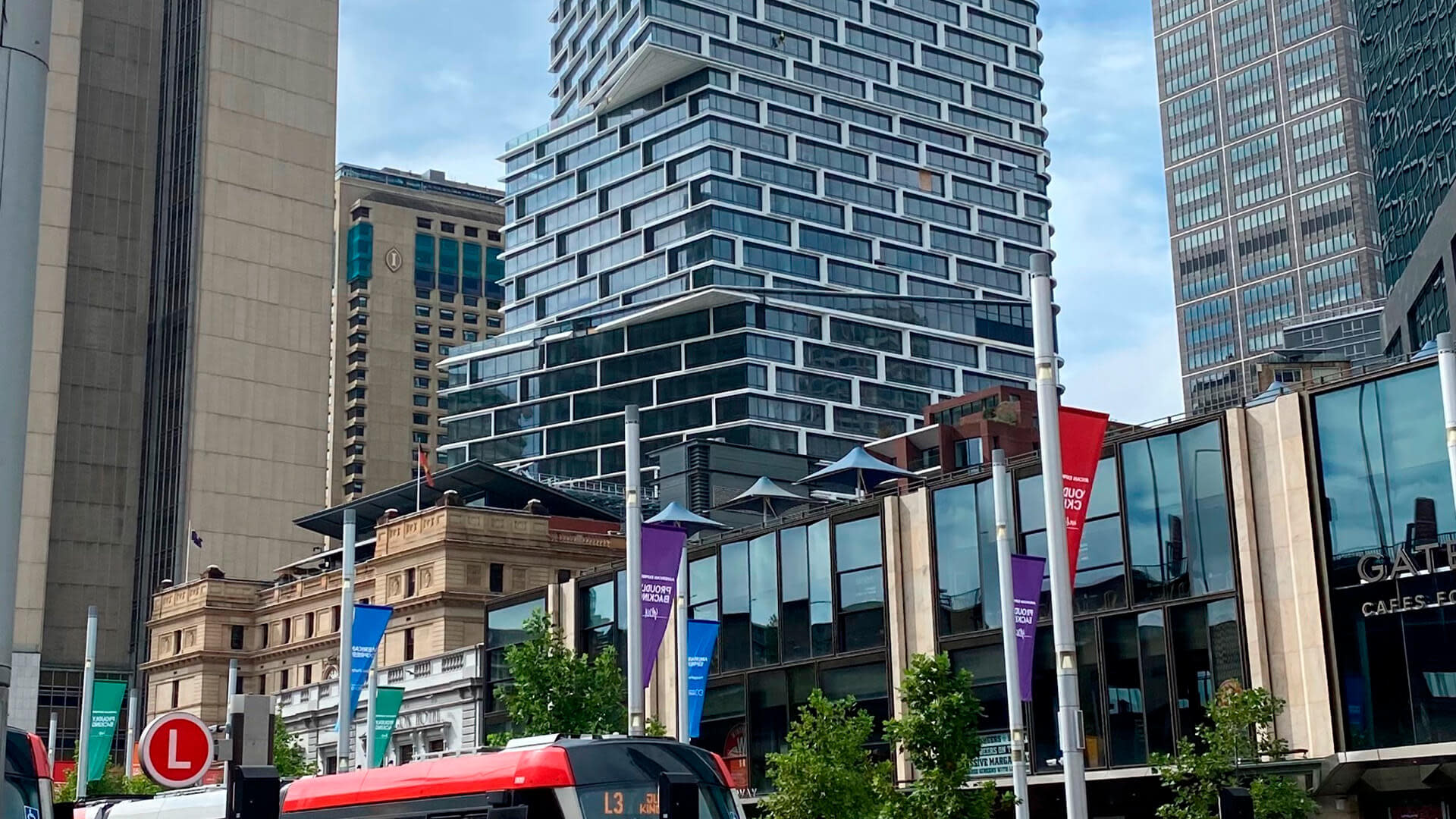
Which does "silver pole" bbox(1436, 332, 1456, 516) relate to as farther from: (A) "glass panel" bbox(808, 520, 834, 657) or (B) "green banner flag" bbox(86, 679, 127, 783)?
(B) "green banner flag" bbox(86, 679, 127, 783)

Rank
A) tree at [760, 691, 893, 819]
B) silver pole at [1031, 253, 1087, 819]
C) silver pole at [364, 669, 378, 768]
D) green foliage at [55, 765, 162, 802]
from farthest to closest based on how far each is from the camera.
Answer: green foliage at [55, 765, 162, 802], silver pole at [364, 669, 378, 768], tree at [760, 691, 893, 819], silver pole at [1031, 253, 1087, 819]

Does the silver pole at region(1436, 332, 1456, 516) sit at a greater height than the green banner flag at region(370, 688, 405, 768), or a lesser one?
greater

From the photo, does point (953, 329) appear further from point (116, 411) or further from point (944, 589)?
point (944, 589)

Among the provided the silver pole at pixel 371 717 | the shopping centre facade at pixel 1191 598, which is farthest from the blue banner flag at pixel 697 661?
the silver pole at pixel 371 717

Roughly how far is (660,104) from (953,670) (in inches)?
5405

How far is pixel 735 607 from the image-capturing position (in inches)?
2296

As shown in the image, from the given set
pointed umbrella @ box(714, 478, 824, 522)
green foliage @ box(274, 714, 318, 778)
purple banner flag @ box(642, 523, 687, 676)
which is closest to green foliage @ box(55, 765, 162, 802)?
green foliage @ box(274, 714, 318, 778)

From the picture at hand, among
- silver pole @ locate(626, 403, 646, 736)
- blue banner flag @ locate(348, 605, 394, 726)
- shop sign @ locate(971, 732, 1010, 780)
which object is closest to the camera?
silver pole @ locate(626, 403, 646, 736)

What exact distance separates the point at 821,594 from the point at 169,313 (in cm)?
9871

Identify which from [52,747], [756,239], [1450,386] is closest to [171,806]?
[1450,386]

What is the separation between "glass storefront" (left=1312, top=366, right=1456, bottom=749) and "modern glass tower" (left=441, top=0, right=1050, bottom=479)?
11703cm

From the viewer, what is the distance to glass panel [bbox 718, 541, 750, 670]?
57.8 metres

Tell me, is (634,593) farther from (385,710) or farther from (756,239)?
(756,239)

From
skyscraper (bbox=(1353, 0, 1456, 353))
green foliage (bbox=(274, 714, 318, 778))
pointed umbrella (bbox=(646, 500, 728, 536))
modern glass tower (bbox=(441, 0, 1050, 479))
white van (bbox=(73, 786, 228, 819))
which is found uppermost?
modern glass tower (bbox=(441, 0, 1050, 479))
